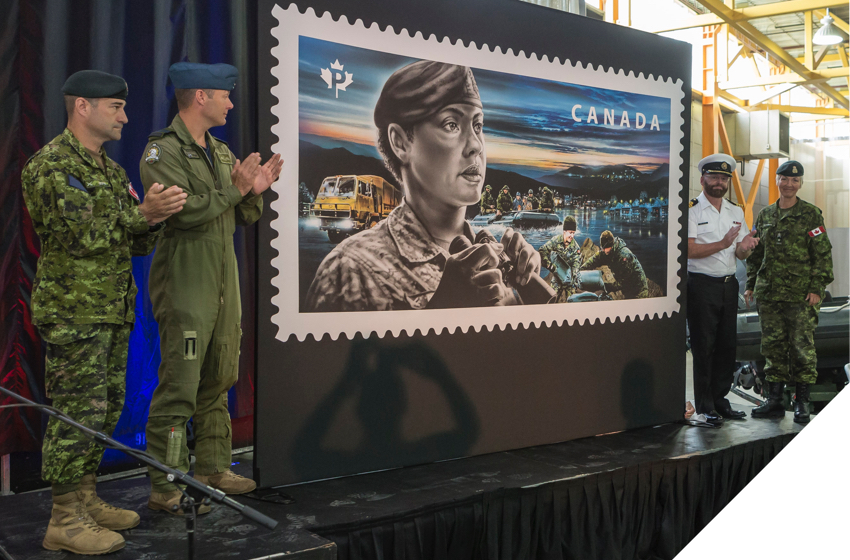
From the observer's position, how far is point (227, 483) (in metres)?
2.54

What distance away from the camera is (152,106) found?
114 inches

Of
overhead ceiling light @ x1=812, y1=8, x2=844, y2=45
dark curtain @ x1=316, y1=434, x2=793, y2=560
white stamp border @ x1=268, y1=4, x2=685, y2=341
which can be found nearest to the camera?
dark curtain @ x1=316, y1=434, x2=793, y2=560

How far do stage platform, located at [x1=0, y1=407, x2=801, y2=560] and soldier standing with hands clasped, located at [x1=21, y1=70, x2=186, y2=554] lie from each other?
0.14 m

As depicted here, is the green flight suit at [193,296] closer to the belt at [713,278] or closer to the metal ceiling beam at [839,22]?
the belt at [713,278]

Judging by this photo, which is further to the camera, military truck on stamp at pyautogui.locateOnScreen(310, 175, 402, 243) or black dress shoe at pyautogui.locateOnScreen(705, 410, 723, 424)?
black dress shoe at pyautogui.locateOnScreen(705, 410, 723, 424)

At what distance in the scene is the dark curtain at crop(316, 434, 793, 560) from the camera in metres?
2.39

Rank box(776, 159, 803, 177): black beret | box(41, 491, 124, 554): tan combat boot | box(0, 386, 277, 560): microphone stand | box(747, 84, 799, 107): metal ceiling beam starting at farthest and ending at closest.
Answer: box(747, 84, 799, 107): metal ceiling beam → box(776, 159, 803, 177): black beret → box(41, 491, 124, 554): tan combat boot → box(0, 386, 277, 560): microphone stand

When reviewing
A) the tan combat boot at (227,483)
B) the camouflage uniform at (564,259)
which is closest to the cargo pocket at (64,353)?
the tan combat boot at (227,483)

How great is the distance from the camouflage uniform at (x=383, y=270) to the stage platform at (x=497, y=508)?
695 millimetres

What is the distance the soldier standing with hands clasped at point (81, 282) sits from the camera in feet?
6.57

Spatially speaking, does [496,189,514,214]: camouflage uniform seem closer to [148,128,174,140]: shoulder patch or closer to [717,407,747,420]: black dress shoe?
[148,128,174,140]: shoulder patch

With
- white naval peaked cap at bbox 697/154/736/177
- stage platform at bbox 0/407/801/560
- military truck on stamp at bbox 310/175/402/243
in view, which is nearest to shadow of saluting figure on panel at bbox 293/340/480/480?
stage platform at bbox 0/407/801/560

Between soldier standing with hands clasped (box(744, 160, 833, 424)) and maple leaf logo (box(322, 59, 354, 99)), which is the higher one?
maple leaf logo (box(322, 59, 354, 99))

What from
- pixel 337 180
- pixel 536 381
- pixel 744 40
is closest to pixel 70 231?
pixel 337 180
